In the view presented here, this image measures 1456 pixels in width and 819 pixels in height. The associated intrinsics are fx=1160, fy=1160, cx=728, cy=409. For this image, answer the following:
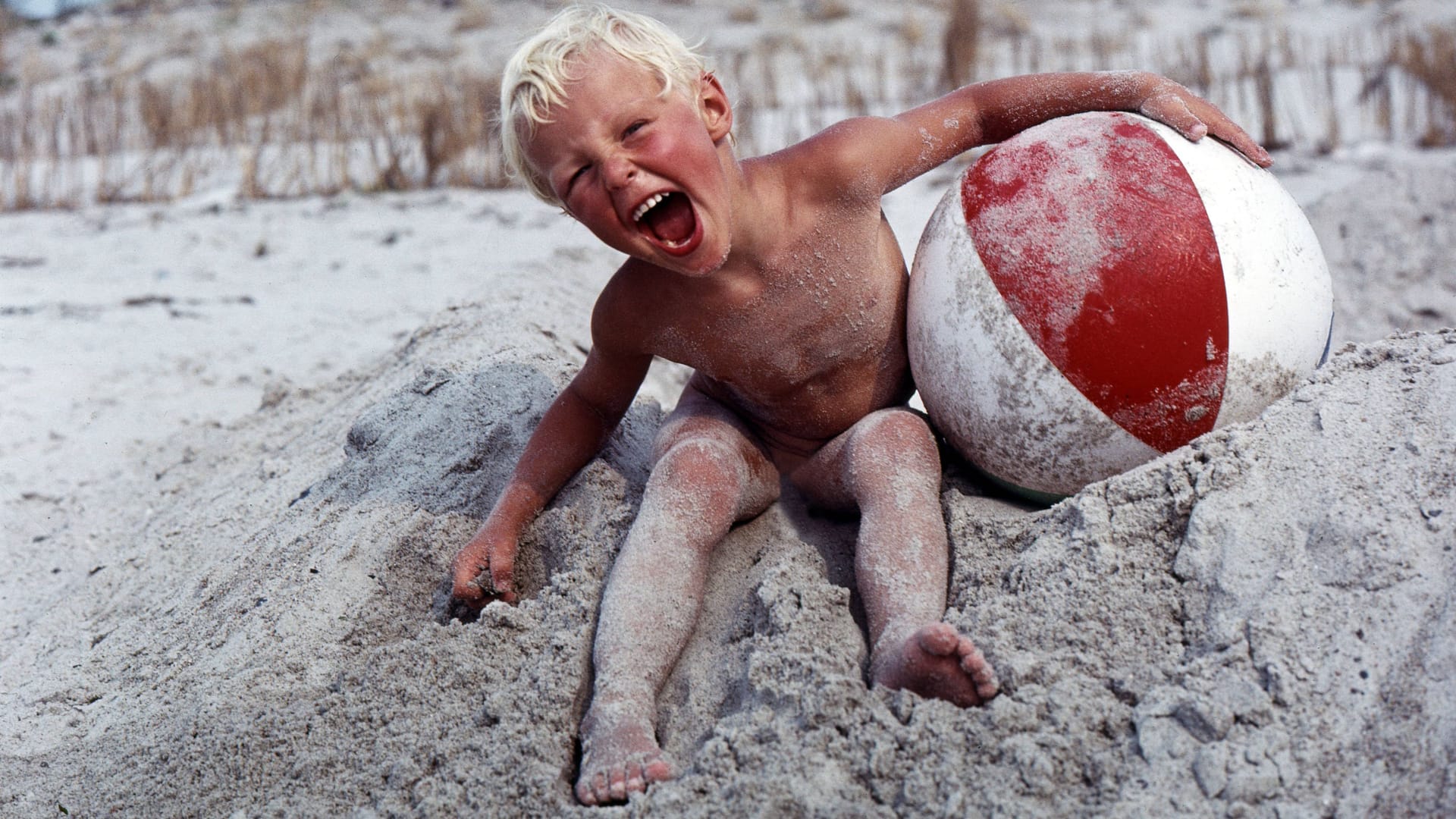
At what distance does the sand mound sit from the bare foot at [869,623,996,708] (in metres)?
0.04

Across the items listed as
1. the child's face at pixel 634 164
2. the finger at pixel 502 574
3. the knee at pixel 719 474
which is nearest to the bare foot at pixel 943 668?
the knee at pixel 719 474

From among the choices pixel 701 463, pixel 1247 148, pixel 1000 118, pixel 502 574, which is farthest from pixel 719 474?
pixel 1247 148

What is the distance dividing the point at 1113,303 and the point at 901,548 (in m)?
0.69

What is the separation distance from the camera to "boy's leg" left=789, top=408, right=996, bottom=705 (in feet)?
6.79

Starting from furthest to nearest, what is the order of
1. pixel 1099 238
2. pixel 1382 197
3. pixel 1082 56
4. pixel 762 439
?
pixel 1082 56, pixel 1382 197, pixel 762 439, pixel 1099 238

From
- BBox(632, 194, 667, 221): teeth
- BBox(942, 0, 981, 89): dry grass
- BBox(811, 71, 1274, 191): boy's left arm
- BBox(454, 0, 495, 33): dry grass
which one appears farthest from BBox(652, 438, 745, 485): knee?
BBox(454, 0, 495, 33): dry grass

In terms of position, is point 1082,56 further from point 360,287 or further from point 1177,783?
point 1177,783

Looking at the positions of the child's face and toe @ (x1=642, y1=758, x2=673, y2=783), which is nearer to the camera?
toe @ (x1=642, y1=758, x2=673, y2=783)

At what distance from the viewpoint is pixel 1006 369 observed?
8.51 feet

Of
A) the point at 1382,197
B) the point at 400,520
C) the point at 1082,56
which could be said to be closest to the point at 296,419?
the point at 400,520

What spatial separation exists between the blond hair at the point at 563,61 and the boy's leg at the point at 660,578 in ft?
2.31

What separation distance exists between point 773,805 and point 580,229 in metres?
Answer: 6.19

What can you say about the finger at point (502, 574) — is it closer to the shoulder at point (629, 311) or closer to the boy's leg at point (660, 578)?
the boy's leg at point (660, 578)

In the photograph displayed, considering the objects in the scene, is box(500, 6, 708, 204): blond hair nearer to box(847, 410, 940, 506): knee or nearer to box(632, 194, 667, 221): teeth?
box(632, 194, 667, 221): teeth
